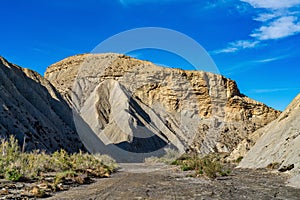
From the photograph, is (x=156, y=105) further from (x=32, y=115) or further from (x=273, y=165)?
(x=273, y=165)

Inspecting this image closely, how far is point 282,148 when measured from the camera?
19766 millimetres

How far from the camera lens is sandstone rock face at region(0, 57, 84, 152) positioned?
33.9 m

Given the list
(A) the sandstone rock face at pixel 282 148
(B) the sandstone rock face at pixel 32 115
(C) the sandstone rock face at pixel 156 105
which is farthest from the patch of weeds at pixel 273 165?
(C) the sandstone rock face at pixel 156 105

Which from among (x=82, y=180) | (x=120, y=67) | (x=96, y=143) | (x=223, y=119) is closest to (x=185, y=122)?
(x=223, y=119)

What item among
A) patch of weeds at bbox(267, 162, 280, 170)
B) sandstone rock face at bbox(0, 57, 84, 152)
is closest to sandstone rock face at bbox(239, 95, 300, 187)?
patch of weeds at bbox(267, 162, 280, 170)

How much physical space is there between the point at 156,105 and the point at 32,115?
150ft

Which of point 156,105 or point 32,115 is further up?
point 156,105

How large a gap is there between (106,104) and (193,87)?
2347 centimetres

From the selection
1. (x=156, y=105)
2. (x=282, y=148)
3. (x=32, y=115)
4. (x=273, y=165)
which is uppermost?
(x=156, y=105)

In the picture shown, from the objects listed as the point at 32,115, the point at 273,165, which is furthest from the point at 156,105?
the point at 273,165

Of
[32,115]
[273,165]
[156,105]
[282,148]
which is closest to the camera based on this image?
[273,165]

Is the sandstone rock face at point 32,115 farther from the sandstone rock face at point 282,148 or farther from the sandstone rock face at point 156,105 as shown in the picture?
the sandstone rock face at point 282,148

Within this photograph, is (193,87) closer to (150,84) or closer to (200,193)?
(150,84)

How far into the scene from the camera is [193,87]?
85.2m
